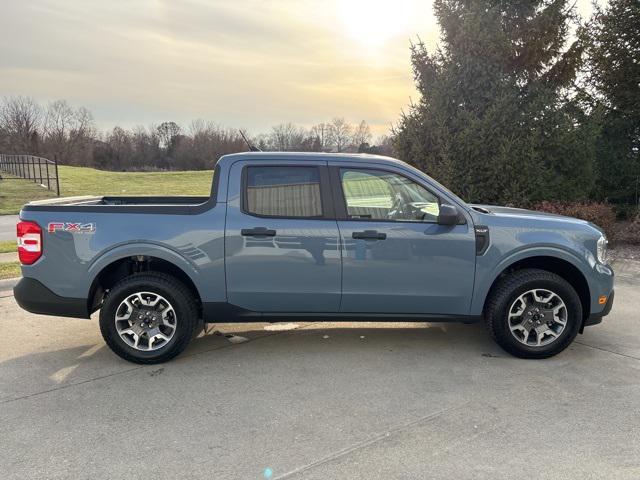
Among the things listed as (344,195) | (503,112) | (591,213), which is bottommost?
(591,213)

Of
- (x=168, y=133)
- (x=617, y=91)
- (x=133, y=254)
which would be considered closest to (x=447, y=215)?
(x=133, y=254)

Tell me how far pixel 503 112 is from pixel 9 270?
30.4ft

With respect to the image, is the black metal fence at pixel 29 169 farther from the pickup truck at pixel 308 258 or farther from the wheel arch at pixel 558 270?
the wheel arch at pixel 558 270

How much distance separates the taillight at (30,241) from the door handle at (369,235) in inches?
105

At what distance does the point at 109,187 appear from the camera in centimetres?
3247

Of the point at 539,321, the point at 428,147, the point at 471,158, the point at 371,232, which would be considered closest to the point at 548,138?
the point at 471,158

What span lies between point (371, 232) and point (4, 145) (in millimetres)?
72304

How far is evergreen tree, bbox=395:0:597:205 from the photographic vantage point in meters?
9.77

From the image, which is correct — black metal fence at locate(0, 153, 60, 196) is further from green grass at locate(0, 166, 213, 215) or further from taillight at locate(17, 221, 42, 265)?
taillight at locate(17, 221, 42, 265)

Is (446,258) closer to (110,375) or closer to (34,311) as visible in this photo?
(110,375)

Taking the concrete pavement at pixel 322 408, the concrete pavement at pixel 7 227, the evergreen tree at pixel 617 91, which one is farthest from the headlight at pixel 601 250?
the concrete pavement at pixel 7 227

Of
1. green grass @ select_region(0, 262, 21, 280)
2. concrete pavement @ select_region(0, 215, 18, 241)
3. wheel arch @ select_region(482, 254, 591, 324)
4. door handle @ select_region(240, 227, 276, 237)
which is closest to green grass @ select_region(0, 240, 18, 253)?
green grass @ select_region(0, 262, 21, 280)

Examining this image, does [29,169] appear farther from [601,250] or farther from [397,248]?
[601,250]

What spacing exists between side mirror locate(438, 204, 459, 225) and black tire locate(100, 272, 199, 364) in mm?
2278
